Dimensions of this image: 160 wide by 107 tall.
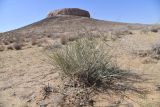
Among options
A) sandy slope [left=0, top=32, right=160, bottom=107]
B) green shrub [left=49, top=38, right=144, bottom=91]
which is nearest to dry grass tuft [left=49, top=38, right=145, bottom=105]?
green shrub [left=49, top=38, right=144, bottom=91]

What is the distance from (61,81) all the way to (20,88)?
29.6 inches

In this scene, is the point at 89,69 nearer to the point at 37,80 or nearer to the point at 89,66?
the point at 89,66

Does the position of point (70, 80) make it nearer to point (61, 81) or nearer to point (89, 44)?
point (61, 81)

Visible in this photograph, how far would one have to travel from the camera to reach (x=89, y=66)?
17.8 feet

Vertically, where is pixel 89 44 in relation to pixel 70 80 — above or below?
above

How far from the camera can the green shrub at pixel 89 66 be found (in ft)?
17.6

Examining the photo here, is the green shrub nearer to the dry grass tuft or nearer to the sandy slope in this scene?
the dry grass tuft

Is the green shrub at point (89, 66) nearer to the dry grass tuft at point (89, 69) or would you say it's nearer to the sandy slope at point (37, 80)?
the dry grass tuft at point (89, 69)

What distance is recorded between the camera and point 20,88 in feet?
17.5

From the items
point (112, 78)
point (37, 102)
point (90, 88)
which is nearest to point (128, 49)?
point (112, 78)

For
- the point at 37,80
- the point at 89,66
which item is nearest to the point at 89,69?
the point at 89,66

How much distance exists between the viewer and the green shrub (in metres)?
5.38

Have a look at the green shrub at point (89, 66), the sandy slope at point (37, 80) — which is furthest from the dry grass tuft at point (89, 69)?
the sandy slope at point (37, 80)

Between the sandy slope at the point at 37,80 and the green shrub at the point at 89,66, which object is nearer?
the sandy slope at the point at 37,80
